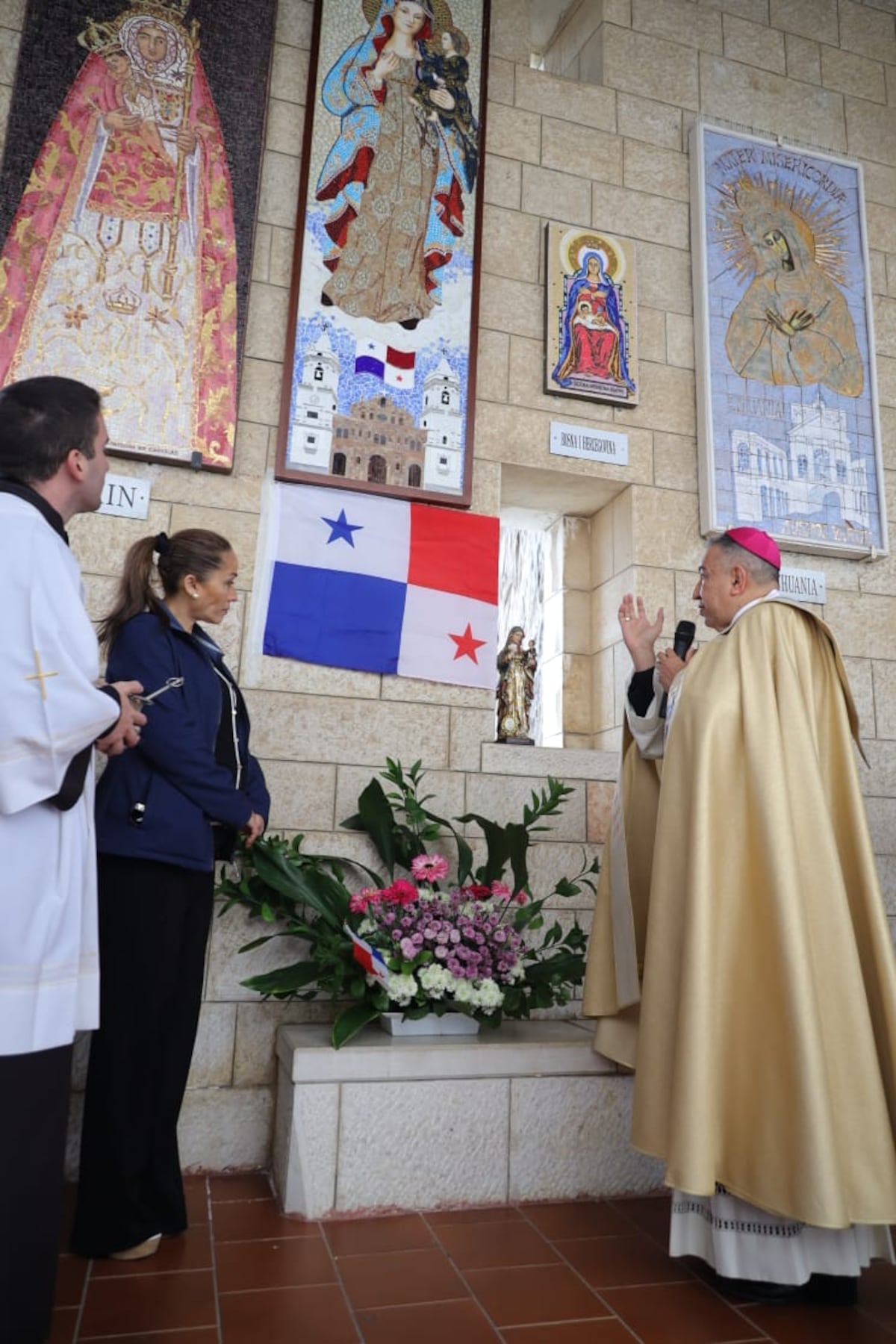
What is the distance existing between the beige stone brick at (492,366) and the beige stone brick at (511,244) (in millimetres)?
311

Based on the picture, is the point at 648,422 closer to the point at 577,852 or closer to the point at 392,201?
the point at 392,201

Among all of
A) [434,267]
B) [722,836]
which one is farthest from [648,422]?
[722,836]

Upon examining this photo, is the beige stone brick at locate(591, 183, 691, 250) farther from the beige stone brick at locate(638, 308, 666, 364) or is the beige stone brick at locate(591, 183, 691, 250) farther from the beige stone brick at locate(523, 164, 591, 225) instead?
the beige stone brick at locate(638, 308, 666, 364)

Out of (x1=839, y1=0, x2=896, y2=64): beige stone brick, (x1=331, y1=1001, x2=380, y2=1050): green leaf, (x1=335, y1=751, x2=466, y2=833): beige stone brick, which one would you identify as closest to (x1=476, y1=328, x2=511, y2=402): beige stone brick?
(x1=335, y1=751, x2=466, y2=833): beige stone brick

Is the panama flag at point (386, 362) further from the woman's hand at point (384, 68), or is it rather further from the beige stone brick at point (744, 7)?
the beige stone brick at point (744, 7)

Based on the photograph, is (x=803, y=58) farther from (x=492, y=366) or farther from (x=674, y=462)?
(x=492, y=366)

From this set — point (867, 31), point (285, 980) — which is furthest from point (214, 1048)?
point (867, 31)

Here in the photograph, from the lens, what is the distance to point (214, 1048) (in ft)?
10.5

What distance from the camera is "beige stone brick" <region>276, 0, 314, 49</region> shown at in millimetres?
4168

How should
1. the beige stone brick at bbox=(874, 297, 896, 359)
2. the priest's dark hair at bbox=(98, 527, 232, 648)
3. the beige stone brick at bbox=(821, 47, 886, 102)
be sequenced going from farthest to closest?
the beige stone brick at bbox=(821, 47, 886, 102) → the beige stone brick at bbox=(874, 297, 896, 359) → the priest's dark hair at bbox=(98, 527, 232, 648)

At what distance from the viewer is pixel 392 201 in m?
4.14

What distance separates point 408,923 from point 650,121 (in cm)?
387

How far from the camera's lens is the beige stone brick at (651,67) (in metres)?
4.63

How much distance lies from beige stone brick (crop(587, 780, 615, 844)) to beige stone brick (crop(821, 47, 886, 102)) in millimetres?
3794
